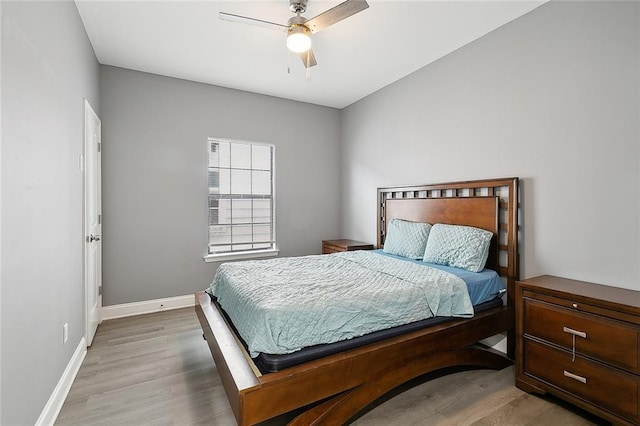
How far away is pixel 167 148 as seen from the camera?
12.1 feet

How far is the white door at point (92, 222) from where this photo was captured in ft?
8.61

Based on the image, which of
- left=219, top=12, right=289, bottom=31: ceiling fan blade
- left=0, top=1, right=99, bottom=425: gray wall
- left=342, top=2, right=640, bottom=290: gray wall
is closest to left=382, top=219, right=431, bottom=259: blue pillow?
left=342, top=2, right=640, bottom=290: gray wall

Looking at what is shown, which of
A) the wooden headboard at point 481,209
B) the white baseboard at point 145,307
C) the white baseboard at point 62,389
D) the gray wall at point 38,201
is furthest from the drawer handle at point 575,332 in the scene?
the white baseboard at point 145,307

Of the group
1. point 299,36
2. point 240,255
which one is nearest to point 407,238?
point 299,36

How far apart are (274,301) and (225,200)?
2683 mm

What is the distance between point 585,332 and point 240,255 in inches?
140

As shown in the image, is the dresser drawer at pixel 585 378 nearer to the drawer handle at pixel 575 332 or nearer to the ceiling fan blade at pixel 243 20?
the drawer handle at pixel 575 332

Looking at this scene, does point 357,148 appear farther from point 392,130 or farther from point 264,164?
point 264,164

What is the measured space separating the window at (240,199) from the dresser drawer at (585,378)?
3.18 meters

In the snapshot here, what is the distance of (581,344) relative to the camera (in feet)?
5.94

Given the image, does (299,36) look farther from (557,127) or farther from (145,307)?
(145,307)

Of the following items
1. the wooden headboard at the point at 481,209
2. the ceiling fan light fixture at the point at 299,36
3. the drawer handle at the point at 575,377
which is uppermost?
the ceiling fan light fixture at the point at 299,36

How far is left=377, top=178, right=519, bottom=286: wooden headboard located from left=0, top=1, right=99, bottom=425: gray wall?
10.4 feet

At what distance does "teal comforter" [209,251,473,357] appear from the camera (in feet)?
5.28
